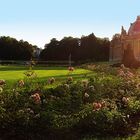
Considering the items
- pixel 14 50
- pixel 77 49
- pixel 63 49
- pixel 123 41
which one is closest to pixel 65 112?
pixel 123 41

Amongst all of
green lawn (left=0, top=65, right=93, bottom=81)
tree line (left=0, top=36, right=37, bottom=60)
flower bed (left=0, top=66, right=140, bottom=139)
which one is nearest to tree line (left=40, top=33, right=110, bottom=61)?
tree line (left=0, top=36, right=37, bottom=60)

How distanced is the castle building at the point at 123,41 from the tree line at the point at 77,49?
2.19 metres

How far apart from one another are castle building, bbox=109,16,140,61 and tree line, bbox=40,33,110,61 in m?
2.19

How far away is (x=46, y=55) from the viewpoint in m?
110

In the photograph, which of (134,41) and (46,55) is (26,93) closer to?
(134,41)

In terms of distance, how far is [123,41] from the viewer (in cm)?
10512

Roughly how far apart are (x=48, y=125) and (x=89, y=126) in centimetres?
87

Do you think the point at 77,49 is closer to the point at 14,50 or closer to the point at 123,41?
the point at 123,41

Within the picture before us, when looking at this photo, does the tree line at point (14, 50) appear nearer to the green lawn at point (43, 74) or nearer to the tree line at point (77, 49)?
the tree line at point (77, 49)

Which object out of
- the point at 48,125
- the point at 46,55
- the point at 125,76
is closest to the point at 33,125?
the point at 48,125

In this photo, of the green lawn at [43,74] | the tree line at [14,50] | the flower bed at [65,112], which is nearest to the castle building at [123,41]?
the tree line at [14,50]

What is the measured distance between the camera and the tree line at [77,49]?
10731 centimetres

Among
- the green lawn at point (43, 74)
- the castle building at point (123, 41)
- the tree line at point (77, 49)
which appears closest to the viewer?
the green lawn at point (43, 74)

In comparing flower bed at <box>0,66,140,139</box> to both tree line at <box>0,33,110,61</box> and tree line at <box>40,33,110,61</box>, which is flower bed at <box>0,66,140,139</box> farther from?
tree line at <box>0,33,110,61</box>
